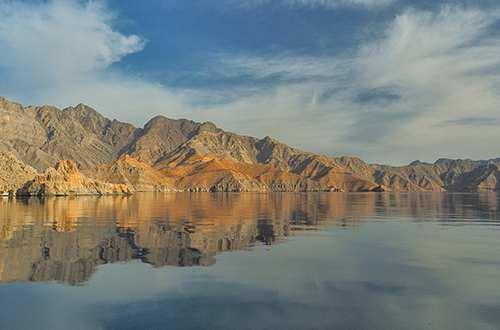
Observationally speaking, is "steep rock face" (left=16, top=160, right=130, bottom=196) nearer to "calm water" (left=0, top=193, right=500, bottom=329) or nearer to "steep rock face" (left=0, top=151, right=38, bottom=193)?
"steep rock face" (left=0, top=151, right=38, bottom=193)

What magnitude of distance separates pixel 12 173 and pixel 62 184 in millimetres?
17817

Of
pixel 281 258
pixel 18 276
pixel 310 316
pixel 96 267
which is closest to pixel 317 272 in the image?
pixel 281 258

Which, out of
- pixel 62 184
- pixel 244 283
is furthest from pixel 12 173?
pixel 244 283

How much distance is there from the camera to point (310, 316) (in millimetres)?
9641

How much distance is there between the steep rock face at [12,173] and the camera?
106481 mm

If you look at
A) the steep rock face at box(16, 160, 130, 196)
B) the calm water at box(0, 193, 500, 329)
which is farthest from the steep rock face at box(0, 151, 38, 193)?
the calm water at box(0, 193, 500, 329)

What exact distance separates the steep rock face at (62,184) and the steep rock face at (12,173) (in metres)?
6.26

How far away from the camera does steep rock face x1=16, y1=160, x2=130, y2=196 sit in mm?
103688

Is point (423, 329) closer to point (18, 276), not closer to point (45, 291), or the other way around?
point (45, 291)

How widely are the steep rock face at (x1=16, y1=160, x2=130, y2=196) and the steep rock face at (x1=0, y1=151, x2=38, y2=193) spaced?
6261 millimetres

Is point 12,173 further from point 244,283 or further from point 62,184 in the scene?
point 244,283

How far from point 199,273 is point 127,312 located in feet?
15.1

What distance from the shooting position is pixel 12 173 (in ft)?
371

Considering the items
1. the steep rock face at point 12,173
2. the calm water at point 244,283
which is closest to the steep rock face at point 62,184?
the steep rock face at point 12,173
